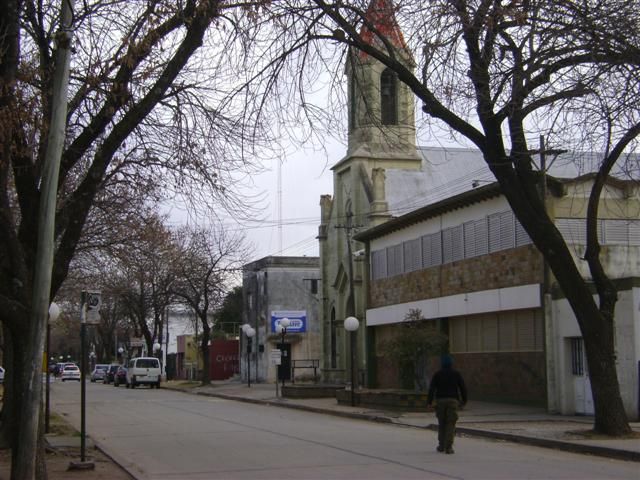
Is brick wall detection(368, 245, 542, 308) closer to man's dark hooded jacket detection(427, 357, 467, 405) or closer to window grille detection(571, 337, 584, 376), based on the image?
window grille detection(571, 337, 584, 376)

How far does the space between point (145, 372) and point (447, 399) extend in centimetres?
4552

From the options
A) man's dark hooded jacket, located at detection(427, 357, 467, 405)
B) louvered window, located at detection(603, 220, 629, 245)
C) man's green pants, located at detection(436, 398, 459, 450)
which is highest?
louvered window, located at detection(603, 220, 629, 245)

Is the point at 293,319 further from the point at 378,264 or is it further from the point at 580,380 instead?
the point at 580,380

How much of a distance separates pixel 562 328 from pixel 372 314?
16.5 m

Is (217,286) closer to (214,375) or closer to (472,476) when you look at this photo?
(214,375)

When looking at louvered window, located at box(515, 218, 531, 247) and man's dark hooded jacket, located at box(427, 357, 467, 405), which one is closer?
man's dark hooded jacket, located at box(427, 357, 467, 405)

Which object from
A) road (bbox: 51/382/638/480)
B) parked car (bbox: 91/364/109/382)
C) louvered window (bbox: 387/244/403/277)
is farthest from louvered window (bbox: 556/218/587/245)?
parked car (bbox: 91/364/109/382)

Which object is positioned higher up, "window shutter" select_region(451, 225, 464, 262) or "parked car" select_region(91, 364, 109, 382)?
"window shutter" select_region(451, 225, 464, 262)

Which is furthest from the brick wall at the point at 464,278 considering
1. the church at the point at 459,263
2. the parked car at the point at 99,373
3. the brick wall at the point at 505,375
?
the parked car at the point at 99,373

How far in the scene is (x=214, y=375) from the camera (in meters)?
68.8

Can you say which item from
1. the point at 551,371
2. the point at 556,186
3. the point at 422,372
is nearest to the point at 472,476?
the point at 551,371

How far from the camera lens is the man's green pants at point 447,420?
51.2 ft

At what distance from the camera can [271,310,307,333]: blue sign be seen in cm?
5891

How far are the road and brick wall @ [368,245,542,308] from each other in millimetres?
7623
